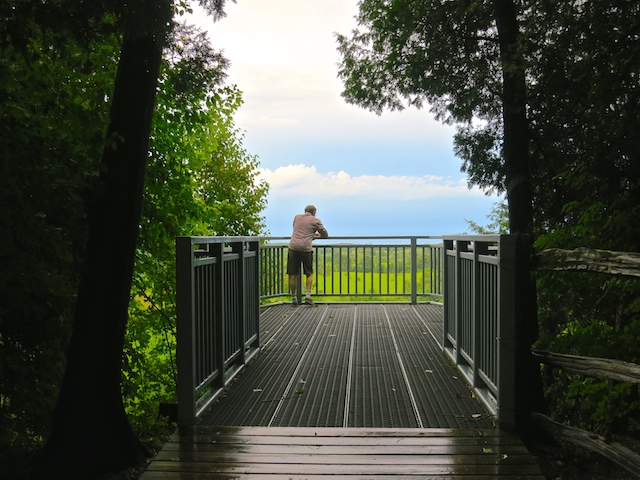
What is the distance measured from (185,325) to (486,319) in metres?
2.18

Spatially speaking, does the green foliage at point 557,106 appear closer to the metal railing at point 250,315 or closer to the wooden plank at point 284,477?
the metal railing at point 250,315

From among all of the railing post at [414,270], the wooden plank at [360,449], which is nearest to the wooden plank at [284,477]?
the wooden plank at [360,449]

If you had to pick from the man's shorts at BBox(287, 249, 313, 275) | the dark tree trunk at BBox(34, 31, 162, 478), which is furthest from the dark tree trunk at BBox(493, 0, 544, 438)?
the man's shorts at BBox(287, 249, 313, 275)

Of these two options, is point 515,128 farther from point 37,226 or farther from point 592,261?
point 37,226

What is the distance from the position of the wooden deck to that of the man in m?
4.02

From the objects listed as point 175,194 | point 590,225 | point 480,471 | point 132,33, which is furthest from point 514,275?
point 175,194

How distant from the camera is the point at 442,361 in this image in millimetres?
6141

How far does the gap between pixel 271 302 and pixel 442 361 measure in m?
5.83

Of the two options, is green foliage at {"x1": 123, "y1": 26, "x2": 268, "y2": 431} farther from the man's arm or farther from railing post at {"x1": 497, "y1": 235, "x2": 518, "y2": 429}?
railing post at {"x1": 497, "y1": 235, "x2": 518, "y2": 429}

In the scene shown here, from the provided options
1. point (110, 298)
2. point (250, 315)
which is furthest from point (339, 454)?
point (250, 315)

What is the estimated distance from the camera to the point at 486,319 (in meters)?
4.50

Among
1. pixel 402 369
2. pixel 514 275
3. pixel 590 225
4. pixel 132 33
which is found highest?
pixel 132 33

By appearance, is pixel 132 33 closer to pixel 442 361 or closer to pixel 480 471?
pixel 480 471

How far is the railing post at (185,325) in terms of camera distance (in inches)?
157
